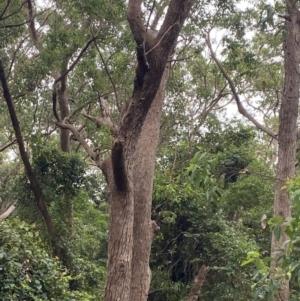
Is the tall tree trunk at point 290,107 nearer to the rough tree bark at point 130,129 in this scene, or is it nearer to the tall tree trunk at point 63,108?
the rough tree bark at point 130,129

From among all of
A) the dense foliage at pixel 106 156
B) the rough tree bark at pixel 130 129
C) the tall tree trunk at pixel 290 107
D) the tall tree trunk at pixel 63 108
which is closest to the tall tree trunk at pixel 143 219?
the dense foliage at pixel 106 156

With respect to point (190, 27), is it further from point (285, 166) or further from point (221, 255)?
point (221, 255)

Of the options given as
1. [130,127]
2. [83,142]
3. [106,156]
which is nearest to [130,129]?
[130,127]

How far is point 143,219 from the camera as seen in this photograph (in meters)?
7.39

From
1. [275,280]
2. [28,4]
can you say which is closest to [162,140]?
[28,4]

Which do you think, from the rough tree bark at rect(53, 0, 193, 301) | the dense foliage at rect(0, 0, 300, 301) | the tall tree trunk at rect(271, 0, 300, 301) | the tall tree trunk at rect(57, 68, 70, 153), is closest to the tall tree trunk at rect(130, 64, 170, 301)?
the dense foliage at rect(0, 0, 300, 301)

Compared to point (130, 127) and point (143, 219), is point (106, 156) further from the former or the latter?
point (130, 127)

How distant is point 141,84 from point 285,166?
3.82 metres

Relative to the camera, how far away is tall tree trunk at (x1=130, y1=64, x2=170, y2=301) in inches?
288

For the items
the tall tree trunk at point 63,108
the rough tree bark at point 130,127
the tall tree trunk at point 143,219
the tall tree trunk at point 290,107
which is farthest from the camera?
the tall tree trunk at point 63,108

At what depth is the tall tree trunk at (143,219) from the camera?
24.0 ft

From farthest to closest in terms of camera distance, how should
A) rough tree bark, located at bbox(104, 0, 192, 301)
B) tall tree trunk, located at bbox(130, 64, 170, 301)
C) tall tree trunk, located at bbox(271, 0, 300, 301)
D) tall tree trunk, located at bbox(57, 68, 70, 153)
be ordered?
tall tree trunk, located at bbox(57, 68, 70, 153)
tall tree trunk, located at bbox(271, 0, 300, 301)
tall tree trunk, located at bbox(130, 64, 170, 301)
rough tree bark, located at bbox(104, 0, 192, 301)

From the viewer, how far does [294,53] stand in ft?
28.5

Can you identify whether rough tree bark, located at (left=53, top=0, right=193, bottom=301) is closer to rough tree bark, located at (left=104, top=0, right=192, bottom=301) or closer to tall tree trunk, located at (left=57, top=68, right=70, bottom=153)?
rough tree bark, located at (left=104, top=0, right=192, bottom=301)
